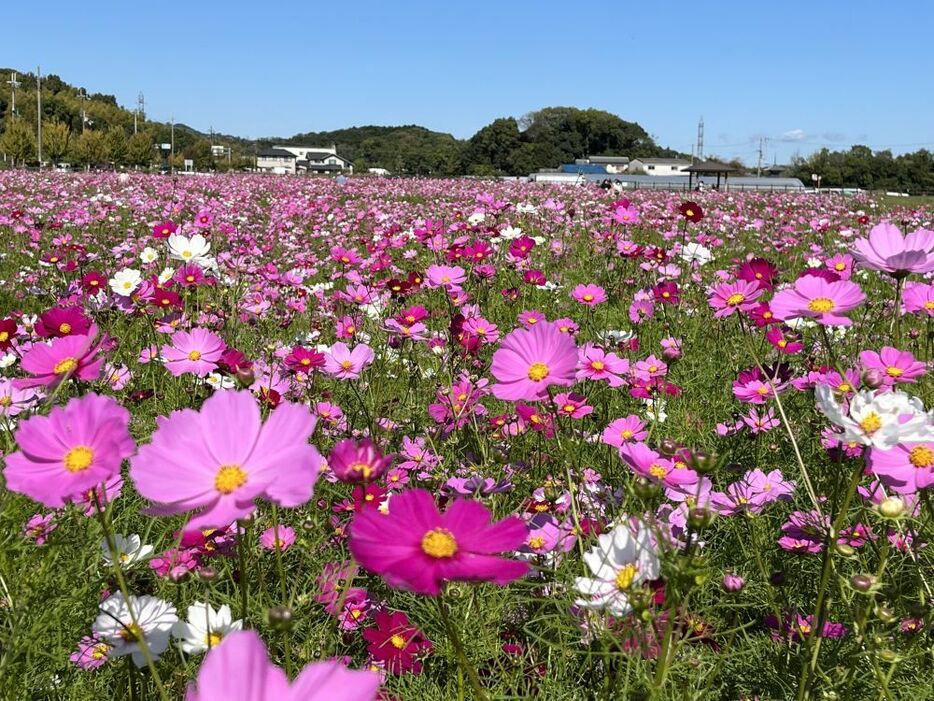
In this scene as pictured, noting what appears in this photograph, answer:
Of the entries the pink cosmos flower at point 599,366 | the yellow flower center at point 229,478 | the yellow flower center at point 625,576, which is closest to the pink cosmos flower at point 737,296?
the pink cosmos flower at point 599,366

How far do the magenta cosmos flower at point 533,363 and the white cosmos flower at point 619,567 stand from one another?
24 cm

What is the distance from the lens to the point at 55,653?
3.78 feet

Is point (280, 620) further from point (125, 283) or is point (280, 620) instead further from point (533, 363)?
point (125, 283)

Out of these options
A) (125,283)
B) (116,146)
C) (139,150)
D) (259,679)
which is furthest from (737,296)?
(139,150)

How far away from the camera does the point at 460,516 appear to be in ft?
2.20

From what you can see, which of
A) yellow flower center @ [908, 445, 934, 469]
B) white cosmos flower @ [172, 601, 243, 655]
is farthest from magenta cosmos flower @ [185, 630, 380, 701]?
yellow flower center @ [908, 445, 934, 469]

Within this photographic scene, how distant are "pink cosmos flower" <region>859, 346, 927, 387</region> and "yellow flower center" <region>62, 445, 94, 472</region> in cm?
125

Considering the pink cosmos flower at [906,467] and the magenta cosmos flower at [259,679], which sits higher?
the magenta cosmos flower at [259,679]

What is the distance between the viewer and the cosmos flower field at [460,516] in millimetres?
652

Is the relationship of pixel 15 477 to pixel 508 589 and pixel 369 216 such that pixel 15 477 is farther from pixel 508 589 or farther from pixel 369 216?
pixel 369 216

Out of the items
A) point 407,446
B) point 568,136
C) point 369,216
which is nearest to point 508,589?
point 407,446

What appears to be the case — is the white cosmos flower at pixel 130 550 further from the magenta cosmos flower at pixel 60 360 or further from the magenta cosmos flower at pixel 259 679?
the magenta cosmos flower at pixel 259 679

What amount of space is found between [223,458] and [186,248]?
1.88 m

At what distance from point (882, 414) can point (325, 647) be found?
88 cm
